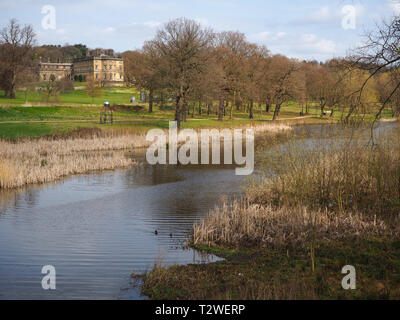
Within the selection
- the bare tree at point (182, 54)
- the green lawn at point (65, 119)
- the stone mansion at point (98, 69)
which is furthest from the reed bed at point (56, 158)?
A: the stone mansion at point (98, 69)

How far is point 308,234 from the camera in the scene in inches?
408

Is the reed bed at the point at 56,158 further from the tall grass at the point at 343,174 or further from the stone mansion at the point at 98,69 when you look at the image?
the stone mansion at the point at 98,69

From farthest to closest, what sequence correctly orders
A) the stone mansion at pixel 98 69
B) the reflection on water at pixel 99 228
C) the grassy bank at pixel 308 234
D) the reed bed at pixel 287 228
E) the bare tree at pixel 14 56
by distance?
the stone mansion at pixel 98 69 → the bare tree at pixel 14 56 → the reed bed at pixel 287 228 → the reflection on water at pixel 99 228 → the grassy bank at pixel 308 234

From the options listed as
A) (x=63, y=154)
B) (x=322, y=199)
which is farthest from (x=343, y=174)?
(x=63, y=154)

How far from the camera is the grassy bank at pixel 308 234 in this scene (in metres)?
7.64

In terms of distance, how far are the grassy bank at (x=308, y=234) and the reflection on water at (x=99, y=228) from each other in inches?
31.9

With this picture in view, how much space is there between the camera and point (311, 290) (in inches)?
286

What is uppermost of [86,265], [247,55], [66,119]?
[247,55]

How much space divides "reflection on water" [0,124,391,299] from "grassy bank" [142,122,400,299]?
0.81 m

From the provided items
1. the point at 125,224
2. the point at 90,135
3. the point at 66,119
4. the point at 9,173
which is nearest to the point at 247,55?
the point at 66,119

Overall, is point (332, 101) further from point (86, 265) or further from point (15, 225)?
point (15, 225)

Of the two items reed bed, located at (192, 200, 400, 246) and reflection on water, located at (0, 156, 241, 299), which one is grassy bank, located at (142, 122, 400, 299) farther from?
reflection on water, located at (0, 156, 241, 299)

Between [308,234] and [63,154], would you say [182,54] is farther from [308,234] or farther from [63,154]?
[308,234]
